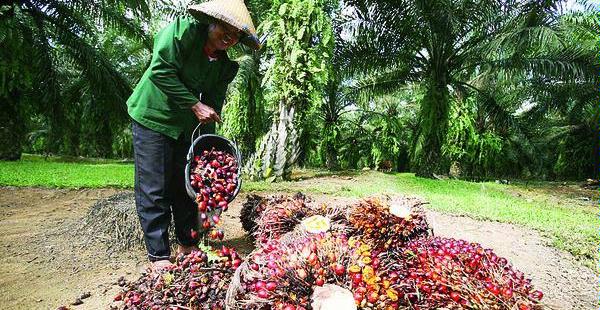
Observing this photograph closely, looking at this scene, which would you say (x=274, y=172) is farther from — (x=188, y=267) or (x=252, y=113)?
(x=188, y=267)

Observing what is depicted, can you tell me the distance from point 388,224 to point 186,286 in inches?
50.4

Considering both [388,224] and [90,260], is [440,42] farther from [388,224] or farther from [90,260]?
[90,260]

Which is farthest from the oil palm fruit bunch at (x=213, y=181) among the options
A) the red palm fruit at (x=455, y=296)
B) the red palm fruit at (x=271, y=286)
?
the red palm fruit at (x=455, y=296)

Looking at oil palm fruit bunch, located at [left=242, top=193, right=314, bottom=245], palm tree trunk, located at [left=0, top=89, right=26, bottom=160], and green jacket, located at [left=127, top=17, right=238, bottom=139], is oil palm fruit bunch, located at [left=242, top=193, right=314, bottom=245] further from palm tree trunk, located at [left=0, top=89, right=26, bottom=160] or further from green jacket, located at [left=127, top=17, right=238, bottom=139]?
palm tree trunk, located at [left=0, top=89, right=26, bottom=160]

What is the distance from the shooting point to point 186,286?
5.51ft

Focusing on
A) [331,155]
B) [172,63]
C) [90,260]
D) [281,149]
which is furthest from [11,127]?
[172,63]

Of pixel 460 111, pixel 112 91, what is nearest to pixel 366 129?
pixel 460 111

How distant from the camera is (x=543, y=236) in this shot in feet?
12.6

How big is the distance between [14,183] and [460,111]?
1187 cm

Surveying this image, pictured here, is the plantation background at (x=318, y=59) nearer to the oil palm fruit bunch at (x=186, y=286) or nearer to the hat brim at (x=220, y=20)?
the hat brim at (x=220, y=20)

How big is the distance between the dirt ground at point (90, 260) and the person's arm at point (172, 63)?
1171mm

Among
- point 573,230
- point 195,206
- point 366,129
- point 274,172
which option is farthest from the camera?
point 366,129

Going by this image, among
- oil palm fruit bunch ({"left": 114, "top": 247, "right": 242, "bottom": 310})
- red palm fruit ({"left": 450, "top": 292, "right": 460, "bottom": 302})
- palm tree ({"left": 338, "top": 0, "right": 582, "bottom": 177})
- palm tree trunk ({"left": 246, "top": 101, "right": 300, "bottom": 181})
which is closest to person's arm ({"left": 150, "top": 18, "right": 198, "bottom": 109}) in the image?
oil palm fruit bunch ({"left": 114, "top": 247, "right": 242, "bottom": 310})

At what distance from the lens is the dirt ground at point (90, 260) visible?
2227mm
